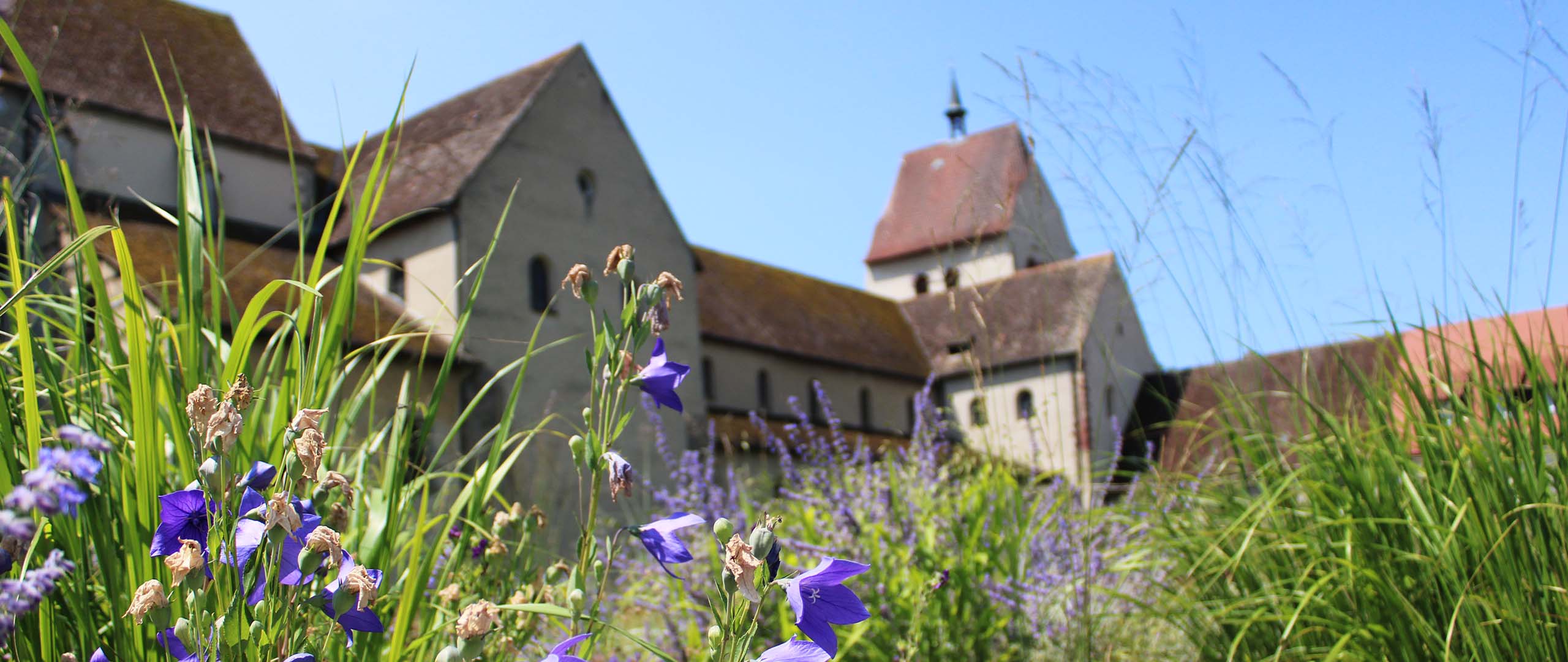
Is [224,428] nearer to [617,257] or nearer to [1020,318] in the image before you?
[617,257]

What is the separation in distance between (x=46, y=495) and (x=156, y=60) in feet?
59.6

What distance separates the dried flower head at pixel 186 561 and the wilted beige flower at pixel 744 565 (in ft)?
1.60

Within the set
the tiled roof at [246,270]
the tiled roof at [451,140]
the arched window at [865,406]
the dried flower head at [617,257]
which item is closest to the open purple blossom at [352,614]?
the dried flower head at [617,257]

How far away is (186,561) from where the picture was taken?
3.41 ft

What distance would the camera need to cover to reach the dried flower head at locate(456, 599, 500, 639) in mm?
1188

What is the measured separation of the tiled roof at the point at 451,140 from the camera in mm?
15406

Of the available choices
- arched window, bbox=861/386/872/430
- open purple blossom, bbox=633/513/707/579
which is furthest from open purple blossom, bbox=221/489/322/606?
arched window, bbox=861/386/872/430

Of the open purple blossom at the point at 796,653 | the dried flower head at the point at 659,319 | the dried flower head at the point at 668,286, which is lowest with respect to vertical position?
the open purple blossom at the point at 796,653

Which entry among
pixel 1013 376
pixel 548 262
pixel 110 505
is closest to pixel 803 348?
pixel 1013 376

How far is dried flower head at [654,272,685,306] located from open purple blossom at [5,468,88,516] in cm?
77

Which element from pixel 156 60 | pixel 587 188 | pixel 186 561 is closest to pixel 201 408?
pixel 186 561

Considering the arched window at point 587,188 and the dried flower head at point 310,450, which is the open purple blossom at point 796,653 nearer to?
the dried flower head at point 310,450

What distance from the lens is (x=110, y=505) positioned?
4.88ft

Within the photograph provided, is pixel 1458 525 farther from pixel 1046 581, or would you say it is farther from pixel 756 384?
pixel 756 384
